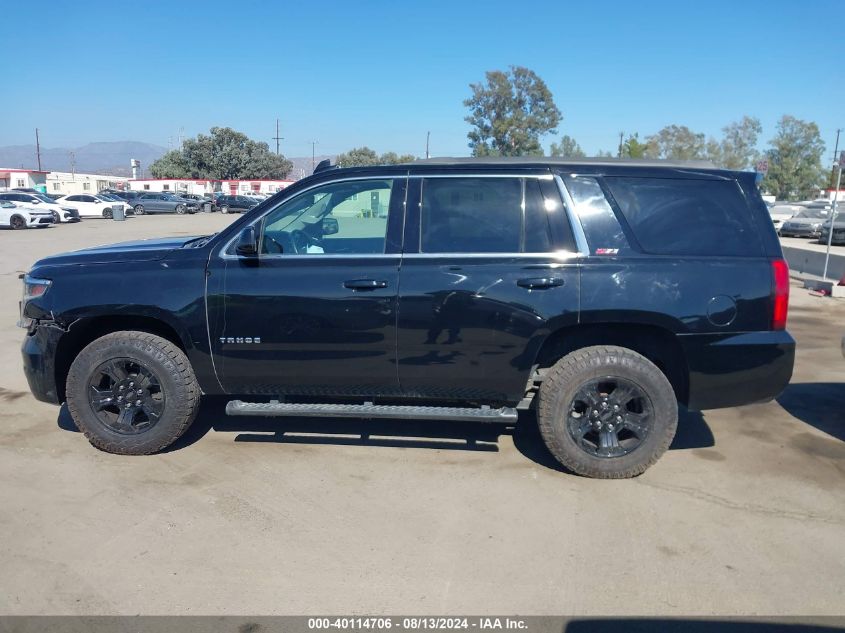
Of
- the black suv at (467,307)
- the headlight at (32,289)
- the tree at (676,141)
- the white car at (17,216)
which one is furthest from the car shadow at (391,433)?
the tree at (676,141)

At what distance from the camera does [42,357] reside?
4656 mm

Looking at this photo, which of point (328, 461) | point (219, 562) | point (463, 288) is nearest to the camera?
point (219, 562)

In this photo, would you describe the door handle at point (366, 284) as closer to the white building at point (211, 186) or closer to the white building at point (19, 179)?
the white building at point (211, 186)

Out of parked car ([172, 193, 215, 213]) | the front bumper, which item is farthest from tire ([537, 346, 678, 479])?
parked car ([172, 193, 215, 213])

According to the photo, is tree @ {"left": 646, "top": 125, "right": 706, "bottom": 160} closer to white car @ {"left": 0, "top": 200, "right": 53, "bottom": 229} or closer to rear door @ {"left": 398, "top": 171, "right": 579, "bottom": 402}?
white car @ {"left": 0, "top": 200, "right": 53, "bottom": 229}

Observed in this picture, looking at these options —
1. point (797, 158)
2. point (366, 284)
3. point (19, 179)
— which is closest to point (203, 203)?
point (19, 179)

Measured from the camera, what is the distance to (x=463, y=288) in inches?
168

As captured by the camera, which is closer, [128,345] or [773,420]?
[128,345]

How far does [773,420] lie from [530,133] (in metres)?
52.0

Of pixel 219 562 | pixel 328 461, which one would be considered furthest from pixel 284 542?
pixel 328 461

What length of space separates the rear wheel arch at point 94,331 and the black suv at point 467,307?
55 millimetres

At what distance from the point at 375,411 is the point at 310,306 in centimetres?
80

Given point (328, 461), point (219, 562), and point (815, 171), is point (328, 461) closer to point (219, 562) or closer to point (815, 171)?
point (219, 562)

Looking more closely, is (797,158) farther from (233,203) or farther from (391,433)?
(391,433)
